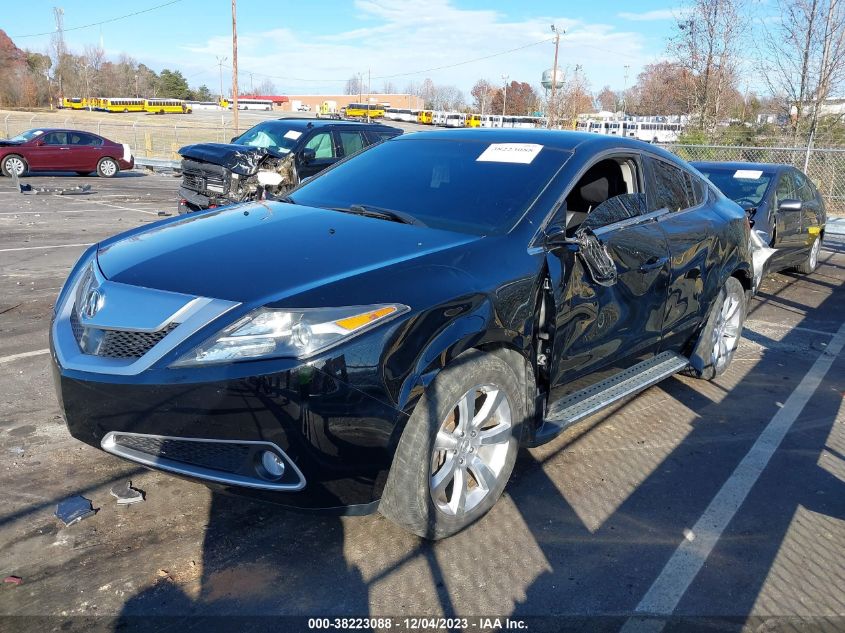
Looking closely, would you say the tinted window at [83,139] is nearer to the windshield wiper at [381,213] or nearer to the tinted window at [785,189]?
the tinted window at [785,189]

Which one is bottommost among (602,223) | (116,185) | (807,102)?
(116,185)

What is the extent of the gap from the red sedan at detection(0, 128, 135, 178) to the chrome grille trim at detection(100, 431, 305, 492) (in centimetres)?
2057

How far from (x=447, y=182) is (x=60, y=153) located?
21418mm

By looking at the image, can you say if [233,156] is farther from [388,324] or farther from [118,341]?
[388,324]

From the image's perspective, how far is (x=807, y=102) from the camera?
755 inches

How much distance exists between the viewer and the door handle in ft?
13.9

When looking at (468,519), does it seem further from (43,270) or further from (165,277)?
(43,270)

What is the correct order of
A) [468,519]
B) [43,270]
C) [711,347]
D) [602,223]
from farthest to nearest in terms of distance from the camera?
[43,270], [711,347], [602,223], [468,519]

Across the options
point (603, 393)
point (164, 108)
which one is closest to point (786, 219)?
point (603, 393)

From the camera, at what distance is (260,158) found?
11531 millimetres

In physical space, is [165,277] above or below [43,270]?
above

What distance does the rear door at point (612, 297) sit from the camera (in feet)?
12.1

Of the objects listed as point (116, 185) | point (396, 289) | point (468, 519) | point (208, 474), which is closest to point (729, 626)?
point (468, 519)

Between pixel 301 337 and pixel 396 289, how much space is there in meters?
0.45
